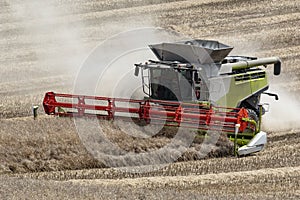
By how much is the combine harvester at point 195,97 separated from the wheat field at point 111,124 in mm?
416

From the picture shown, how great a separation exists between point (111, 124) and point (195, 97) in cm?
179

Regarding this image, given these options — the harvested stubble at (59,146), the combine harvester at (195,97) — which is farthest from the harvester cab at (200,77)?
the harvested stubble at (59,146)

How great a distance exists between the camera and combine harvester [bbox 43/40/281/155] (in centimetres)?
1200

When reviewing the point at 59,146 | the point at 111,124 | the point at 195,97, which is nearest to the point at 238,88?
the point at 195,97

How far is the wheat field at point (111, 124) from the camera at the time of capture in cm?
955

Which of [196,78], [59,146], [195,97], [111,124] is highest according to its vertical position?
[196,78]

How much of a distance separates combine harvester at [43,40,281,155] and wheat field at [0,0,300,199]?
0.42 m

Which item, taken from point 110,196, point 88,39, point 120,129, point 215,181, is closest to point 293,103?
point 120,129

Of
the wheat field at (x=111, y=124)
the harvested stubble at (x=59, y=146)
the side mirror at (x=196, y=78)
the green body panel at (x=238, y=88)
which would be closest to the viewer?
the wheat field at (x=111, y=124)

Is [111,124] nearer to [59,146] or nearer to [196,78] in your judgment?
[59,146]

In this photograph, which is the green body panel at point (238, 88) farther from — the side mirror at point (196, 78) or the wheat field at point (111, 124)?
the wheat field at point (111, 124)

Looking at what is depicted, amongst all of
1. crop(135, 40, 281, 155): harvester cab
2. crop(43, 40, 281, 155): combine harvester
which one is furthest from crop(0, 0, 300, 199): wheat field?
crop(135, 40, 281, 155): harvester cab

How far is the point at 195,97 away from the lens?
12820 millimetres

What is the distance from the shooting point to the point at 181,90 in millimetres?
12898
